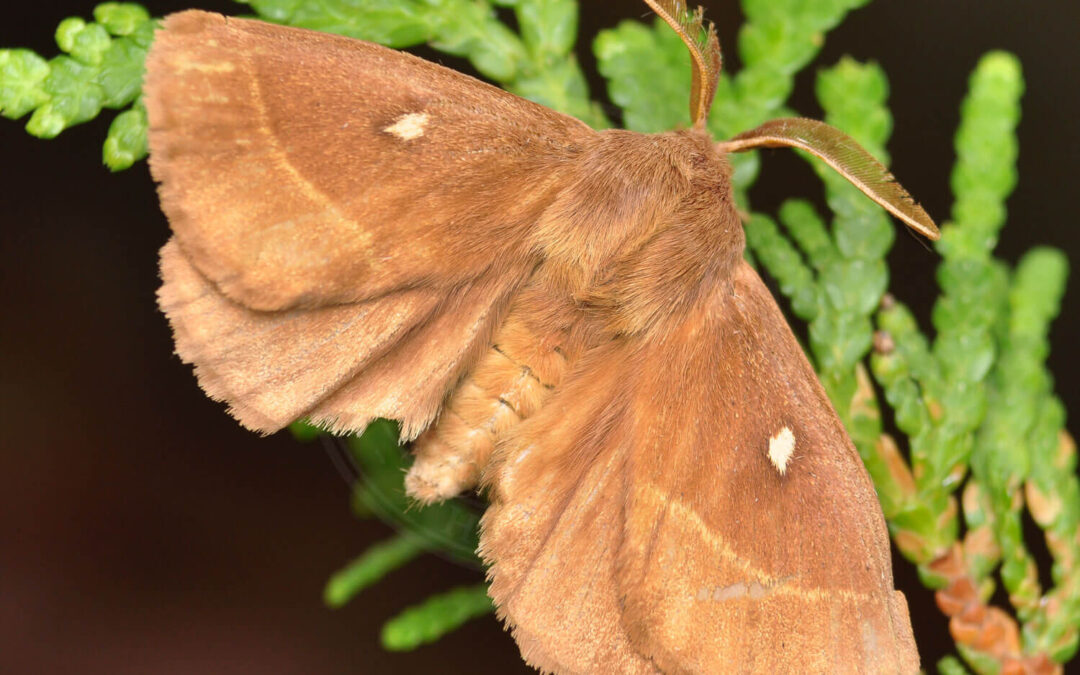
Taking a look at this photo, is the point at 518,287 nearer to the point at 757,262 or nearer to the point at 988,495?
the point at 757,262

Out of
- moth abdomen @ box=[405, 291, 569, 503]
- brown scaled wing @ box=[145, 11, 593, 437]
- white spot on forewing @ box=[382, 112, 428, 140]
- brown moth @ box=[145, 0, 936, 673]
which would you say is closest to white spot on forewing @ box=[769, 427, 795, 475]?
brown moth @ box=[145, 0, 936, 673]

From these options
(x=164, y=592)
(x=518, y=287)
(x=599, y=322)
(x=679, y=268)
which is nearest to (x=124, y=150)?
(x=518, y=287)

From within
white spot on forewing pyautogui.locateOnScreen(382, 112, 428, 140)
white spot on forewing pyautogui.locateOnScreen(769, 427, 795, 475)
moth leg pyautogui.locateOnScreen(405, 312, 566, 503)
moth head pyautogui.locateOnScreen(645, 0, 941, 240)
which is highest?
moth head pyautogui.locateOnScreen(645, 0, 941, 240)

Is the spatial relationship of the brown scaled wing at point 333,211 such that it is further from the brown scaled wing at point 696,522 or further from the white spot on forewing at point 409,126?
the brown scaled wing at point 696,522

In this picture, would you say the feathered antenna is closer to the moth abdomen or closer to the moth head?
the moth head

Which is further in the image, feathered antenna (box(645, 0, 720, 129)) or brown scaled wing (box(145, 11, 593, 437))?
feathered antenna (box(645, 0, 720, 129))

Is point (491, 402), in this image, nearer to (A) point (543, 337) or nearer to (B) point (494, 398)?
(B) point (494, 398)

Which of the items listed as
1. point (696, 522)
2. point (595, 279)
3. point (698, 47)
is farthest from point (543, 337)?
point (698, 47)

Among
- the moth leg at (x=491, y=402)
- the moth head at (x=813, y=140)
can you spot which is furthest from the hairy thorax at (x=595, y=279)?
the moth head at (x=813, y=140)
